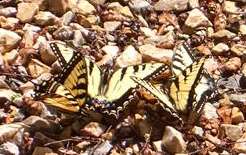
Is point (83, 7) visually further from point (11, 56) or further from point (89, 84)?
point (89, 84)

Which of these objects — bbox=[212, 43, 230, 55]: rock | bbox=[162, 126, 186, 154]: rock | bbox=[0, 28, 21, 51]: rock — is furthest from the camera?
bbox=[212, 43, 230, 55]: rock

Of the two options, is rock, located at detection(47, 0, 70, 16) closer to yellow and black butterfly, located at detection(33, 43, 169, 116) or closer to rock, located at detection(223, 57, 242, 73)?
yellow and black butterfly, located at detection(33, 43, 169, 116)

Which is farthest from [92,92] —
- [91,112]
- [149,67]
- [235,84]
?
[235,84]

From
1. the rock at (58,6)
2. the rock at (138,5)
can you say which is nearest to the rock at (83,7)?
the rock at (58,6)

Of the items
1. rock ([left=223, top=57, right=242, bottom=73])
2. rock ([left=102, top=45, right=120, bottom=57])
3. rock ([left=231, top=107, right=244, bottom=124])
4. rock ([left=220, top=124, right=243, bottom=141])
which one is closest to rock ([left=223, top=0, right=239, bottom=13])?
rock ([left=223, top=57, right=242, bottom=73])

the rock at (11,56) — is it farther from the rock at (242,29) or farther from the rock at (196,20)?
the rock at (242,29)

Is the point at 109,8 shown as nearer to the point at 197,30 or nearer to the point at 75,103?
the point at 197,30
